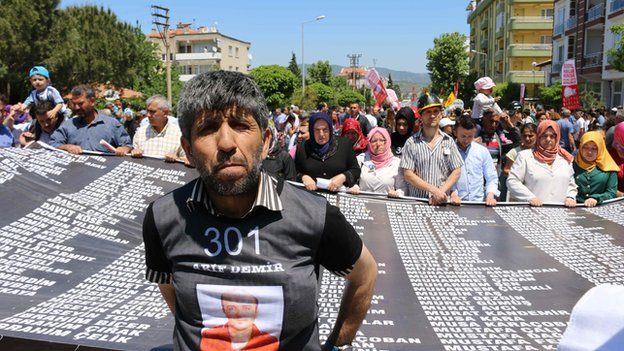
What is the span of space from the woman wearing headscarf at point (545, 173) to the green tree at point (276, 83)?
56.9 m

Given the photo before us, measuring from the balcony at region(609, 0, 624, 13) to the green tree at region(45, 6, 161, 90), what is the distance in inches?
1123

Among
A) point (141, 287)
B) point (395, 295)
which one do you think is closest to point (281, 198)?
point (395, 295)

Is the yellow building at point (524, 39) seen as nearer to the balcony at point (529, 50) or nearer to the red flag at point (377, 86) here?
the balcony at point (529, 50)

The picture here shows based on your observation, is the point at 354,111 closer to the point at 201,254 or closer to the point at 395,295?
the point at 395,295

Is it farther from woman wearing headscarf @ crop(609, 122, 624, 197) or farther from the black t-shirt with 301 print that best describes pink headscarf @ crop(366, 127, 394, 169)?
the black t-shirt with 301 print

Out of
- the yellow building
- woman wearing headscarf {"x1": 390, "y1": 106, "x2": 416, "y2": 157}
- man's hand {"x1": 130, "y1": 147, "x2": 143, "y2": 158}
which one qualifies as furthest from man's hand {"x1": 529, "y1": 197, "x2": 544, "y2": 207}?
the yellow building

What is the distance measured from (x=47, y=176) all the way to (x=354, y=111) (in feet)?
29.4

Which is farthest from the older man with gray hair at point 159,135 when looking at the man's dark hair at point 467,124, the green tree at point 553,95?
the green tree at point 553,95

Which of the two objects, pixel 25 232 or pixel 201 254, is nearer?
pixel 201 254

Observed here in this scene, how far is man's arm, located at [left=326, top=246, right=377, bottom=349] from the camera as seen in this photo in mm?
1863

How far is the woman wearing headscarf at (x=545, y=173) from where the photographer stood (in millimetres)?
5148

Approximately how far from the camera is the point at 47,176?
16.4 feet

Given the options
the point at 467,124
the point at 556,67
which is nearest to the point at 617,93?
the point at 556,67

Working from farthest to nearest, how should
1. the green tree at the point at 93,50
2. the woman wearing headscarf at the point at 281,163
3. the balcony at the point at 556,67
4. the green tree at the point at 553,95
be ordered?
the balcony at the point at 556,67 < the green tree at the point at 553,95 < the green tree at the point at 93,50 < the woman wearing headscarf at the point at 281,163
